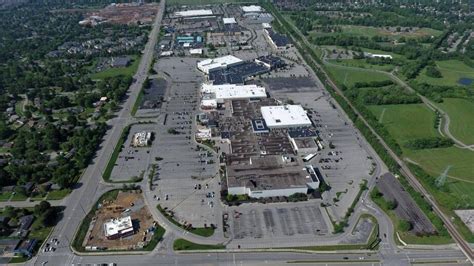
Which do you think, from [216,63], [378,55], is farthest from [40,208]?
[378,55]

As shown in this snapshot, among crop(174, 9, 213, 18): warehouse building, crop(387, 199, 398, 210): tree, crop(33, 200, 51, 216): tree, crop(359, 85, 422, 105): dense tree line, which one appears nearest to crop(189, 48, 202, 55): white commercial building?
crop(174, 9, 213, 18): warehouse building

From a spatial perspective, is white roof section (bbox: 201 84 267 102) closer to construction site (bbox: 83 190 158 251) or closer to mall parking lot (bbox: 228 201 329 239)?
mall parking lot (bbox: 228 201 329 239)

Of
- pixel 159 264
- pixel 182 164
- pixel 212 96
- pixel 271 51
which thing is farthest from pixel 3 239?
pixel 271 51

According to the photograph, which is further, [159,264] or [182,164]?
[182,164]

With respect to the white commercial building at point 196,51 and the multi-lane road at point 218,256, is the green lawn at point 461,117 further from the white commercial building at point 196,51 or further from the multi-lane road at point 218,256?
the white commercial building at point 196,51

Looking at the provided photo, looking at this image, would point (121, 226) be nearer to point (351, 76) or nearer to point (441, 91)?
point (351, 76)

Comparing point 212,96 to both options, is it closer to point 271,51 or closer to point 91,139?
point 91,139

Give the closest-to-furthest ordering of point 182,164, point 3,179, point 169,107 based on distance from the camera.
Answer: point 3,179 < point 182,164 < point 169,107

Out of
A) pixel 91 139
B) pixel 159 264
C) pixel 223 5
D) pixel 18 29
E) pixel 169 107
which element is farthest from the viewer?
pixel 223 5
